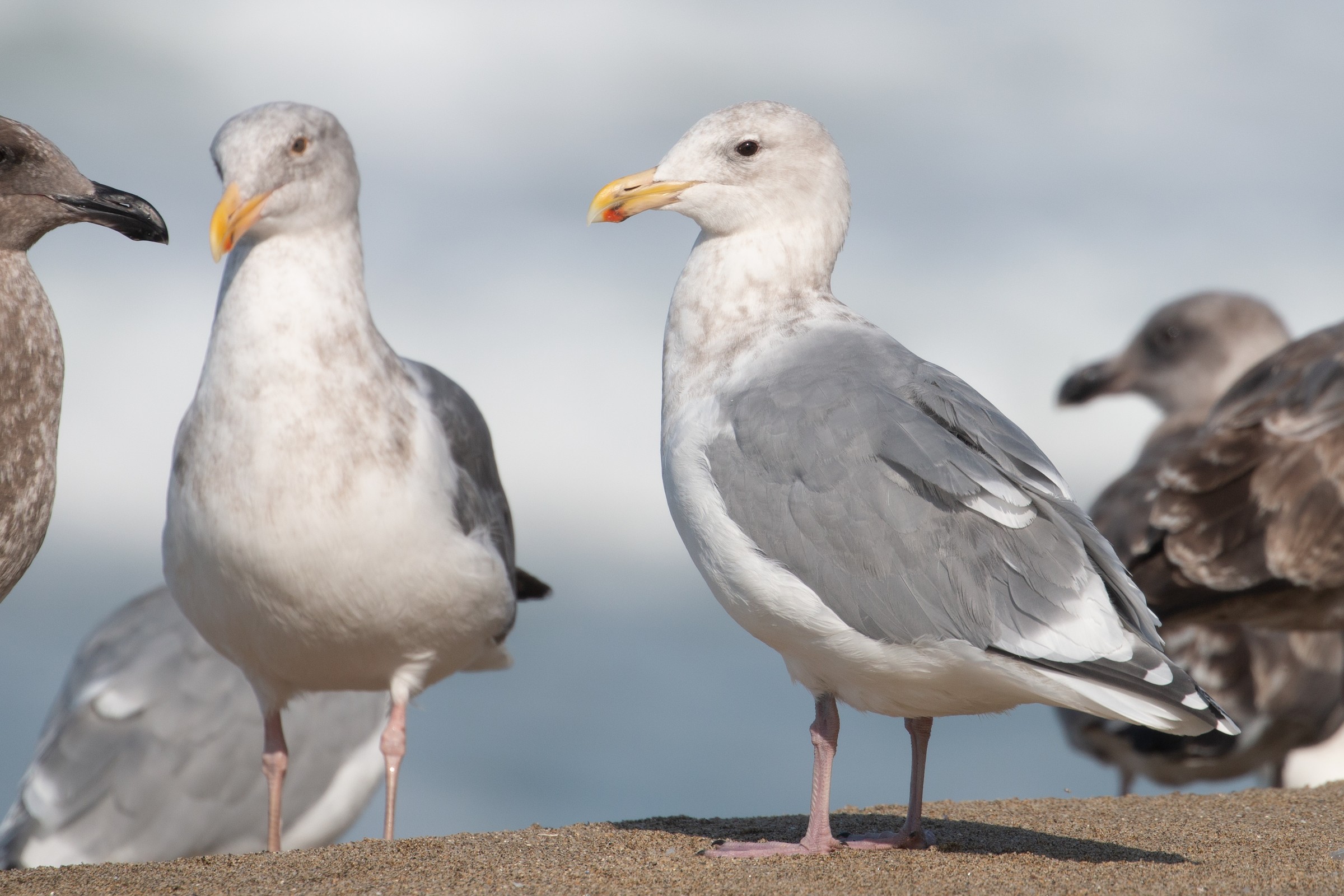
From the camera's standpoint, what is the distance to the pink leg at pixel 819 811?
390cm

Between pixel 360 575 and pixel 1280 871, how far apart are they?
2945 millimetres

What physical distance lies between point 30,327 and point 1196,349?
363 inches

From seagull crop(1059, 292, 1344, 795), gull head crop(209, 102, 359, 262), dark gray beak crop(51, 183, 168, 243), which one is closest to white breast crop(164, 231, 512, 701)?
gull head crop(209, 102, 359, 262)

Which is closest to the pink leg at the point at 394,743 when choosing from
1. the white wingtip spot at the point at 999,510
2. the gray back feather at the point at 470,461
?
the gray back feather at the point at 470,461

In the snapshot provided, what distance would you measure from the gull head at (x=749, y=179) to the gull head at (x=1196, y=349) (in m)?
6.73

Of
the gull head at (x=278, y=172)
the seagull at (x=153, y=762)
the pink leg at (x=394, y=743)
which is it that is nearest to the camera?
the gull head at (x=278, y=172)

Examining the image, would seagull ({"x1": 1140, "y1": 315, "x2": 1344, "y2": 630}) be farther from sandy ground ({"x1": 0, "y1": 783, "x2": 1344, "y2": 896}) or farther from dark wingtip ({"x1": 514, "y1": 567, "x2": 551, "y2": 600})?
dark wingtip ({"x1": 514, "y1": 567, "x2": 551, "y2": 600})

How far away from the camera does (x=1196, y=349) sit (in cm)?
1130

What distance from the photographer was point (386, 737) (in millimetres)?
5516

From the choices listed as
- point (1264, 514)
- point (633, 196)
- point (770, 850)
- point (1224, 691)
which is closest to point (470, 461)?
point (633, 196)

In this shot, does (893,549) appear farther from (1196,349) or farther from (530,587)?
(1196,349)

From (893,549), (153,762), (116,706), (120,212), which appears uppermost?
(120,212)

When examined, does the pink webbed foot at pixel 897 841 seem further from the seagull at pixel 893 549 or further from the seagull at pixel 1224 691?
the seagull at pixel 1224 691

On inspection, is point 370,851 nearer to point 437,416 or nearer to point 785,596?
point 785,596
